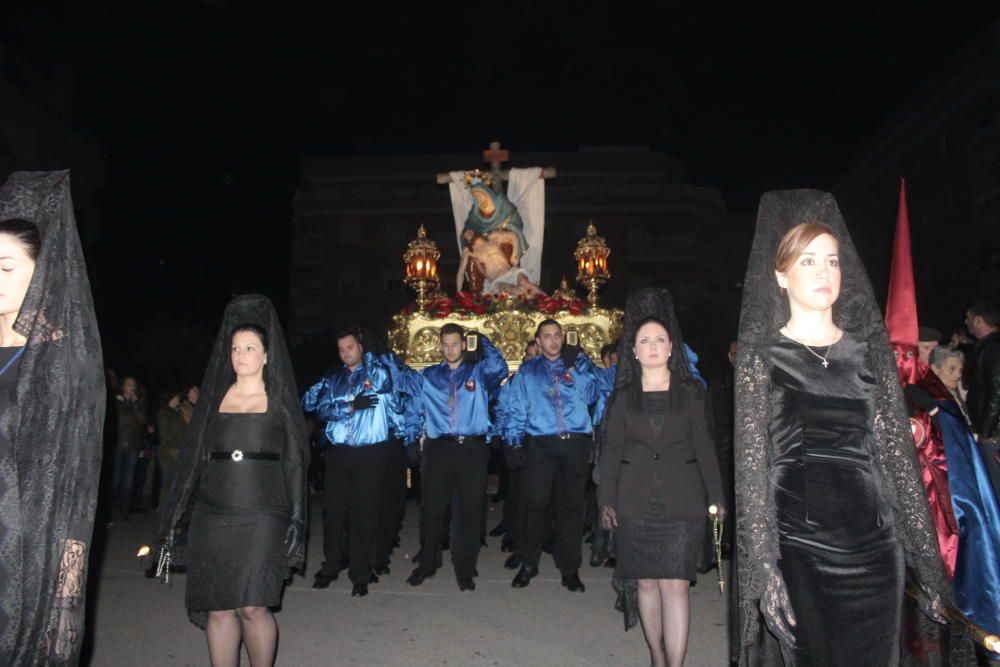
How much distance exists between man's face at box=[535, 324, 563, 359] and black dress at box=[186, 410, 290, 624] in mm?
3198

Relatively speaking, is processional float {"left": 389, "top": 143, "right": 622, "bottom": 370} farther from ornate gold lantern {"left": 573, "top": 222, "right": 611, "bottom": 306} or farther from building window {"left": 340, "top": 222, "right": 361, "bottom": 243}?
building window {"left": 340, "top": 222, "right": 361, "bottom": 243}

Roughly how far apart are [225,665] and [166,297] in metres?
23.0

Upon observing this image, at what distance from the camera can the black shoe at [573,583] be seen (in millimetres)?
5742

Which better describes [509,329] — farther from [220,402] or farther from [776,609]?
[776,609]

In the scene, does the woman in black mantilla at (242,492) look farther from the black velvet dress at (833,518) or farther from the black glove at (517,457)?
the black glove at (517,457)

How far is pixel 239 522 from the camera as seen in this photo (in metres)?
3.52

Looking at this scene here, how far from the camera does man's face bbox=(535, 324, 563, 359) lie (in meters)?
6.50

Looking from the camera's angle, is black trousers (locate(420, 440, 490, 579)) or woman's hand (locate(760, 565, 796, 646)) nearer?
woman's hand (locate(760, 565, 796, 646))

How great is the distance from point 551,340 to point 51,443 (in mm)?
4440

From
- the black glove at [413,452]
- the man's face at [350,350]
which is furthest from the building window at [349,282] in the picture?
the man's face at [350,350]

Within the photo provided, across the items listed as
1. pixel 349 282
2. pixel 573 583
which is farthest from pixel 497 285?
pixel 349 282

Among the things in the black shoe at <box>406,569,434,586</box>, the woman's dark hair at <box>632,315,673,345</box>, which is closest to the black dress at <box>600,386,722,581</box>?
the woman's dark hair at <box>632,315,673,345</box>

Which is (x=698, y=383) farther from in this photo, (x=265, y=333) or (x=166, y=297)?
(x=166, y=297)

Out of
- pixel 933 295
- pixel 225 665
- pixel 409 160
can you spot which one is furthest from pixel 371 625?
pixel 409 160
